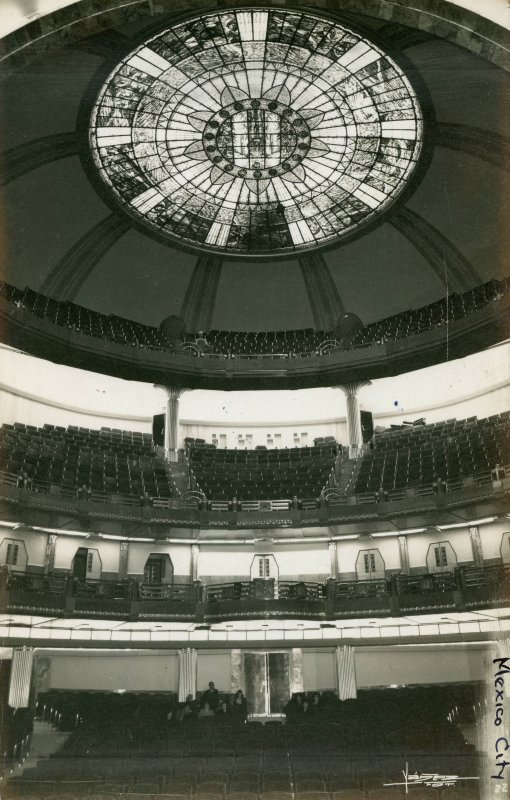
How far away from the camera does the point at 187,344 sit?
92.5 feet

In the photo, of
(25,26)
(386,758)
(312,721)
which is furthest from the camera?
(312,721)

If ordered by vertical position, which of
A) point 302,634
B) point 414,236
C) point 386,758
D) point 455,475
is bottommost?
point 386,758

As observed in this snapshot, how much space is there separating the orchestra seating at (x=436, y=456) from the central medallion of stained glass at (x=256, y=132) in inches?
341

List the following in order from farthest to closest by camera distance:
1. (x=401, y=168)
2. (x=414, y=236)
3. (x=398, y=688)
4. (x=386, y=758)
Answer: (x=414, y=236) → (x=401, y=168) → (x=398, y=688) → (x=386, y=758)

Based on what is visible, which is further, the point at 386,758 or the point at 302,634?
the point at 302,634

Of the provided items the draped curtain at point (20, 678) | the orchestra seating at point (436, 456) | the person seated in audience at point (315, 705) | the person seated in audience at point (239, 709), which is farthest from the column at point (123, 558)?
the orchestra seating at point (436, 456)

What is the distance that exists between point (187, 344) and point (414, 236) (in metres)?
10.2

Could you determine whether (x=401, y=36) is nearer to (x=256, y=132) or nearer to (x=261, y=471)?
(x=256, y=132)

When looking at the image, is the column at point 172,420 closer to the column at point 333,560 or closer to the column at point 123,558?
the column at point 123,558

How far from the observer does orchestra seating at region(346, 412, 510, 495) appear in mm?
21922

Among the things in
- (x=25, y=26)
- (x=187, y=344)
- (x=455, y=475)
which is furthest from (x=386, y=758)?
(x=187, y=344)

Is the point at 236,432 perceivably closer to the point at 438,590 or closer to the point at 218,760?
the point at 438,590

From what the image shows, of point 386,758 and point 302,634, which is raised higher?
point 302,634

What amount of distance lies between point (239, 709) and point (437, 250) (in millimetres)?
17804
